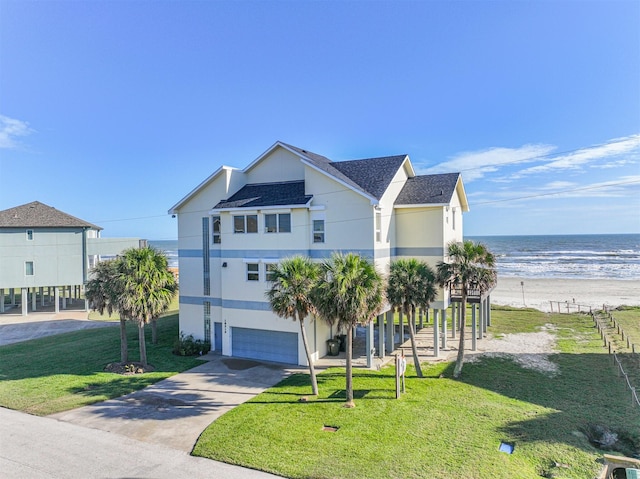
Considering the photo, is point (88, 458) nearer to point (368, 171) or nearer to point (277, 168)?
point (277, 168)

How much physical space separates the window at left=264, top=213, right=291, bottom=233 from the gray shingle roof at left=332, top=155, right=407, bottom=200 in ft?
14.0

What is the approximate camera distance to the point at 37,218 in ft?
112

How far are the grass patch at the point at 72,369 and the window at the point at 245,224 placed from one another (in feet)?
23.3

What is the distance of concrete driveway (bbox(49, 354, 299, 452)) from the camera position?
11883 mm

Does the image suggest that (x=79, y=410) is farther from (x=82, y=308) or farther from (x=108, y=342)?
(x=82, y=308)

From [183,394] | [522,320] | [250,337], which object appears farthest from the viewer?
[522,320]

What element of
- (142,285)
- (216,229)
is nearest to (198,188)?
(216,229)

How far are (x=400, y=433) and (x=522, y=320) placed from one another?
71.7 ft

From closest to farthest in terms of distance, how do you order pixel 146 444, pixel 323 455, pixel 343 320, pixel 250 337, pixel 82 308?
pixel 323 455, pixel 146 444, pixel 343 320, pixel 250 337, pixel 82 308

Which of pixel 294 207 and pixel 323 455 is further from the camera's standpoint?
pixel 294 207

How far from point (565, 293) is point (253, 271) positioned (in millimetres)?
42499

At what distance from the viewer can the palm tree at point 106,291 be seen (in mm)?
17781

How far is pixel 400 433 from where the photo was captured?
11.2m

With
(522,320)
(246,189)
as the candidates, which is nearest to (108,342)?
(246,189)
